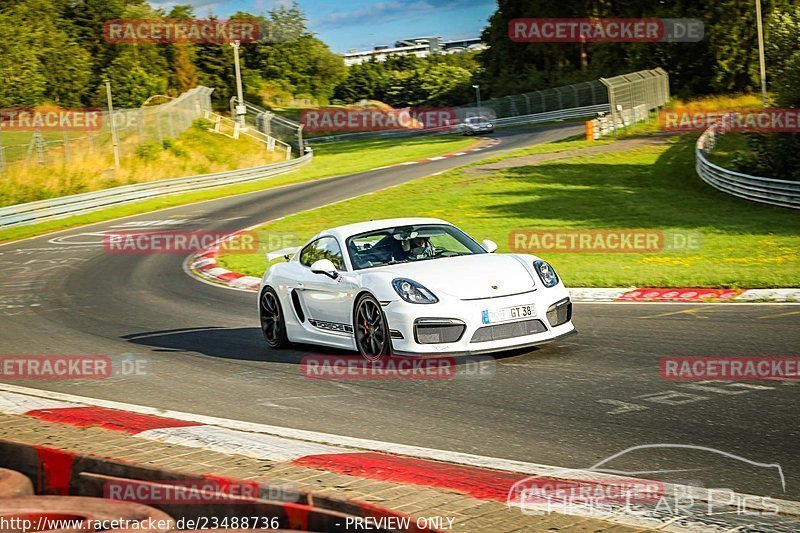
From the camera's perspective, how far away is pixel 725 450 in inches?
239

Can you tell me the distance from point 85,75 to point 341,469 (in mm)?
78367

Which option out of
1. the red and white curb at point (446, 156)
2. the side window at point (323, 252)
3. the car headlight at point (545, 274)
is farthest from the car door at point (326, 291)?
the red and white curb at point (446, 156)

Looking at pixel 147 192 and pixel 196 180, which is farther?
pixel 196 180

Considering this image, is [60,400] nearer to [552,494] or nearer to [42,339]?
[42,339]

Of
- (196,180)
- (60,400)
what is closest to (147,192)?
(196,180)

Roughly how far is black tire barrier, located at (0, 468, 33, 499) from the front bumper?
4387mm

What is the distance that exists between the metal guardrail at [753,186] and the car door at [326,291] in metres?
16.9

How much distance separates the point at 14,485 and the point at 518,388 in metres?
4.27

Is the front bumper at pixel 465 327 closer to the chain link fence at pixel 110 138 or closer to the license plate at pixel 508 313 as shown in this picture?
the license plate at pixel 508 313

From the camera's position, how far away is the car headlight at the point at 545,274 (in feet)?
32.0

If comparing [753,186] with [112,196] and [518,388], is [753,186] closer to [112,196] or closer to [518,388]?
[518,388]

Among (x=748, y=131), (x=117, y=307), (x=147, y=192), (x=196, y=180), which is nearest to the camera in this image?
(x=117, y=307)

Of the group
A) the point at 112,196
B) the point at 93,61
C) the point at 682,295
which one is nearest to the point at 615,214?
the point at 682,295

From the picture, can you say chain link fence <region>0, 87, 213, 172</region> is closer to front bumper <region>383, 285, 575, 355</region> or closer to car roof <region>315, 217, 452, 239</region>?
car roof <region>315, 217, 452, 239</region>
